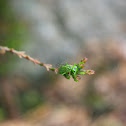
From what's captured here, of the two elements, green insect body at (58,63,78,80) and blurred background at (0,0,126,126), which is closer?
green insect body at (58,63,78,80)

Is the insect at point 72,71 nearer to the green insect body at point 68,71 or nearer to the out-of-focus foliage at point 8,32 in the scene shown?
the green insect body at point 68,71

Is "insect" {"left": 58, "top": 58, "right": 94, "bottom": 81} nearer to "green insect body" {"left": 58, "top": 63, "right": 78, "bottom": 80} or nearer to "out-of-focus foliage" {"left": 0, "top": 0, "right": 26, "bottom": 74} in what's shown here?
"green insect body" {"left": 58, "top": 63, "right": 78, "bottom": 80}

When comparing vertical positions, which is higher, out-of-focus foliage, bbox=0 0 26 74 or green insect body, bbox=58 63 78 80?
out-of-focus foliage, bbox=0 0 26 74

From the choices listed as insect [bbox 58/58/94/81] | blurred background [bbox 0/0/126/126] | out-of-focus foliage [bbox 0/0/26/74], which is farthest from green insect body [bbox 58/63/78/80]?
out-of-focus foliage [bbox 0/0/26/74]

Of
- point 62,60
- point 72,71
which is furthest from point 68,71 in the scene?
point 62,60

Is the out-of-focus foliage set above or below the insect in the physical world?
above

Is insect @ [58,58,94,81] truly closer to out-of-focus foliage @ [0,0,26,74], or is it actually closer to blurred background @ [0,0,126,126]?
blurred background @ [0,0,126,126]

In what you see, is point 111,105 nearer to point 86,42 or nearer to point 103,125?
point 103,125

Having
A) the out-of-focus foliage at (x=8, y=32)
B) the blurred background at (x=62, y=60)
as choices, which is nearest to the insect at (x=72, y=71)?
the blurred background at (x=62, y=60)

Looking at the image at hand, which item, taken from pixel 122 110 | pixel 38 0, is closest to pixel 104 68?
pixel 122 110

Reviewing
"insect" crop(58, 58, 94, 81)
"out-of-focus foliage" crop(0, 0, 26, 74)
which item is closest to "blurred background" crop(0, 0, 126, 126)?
"out-of-focus foliage" crop(0, 0, 26, 74)
